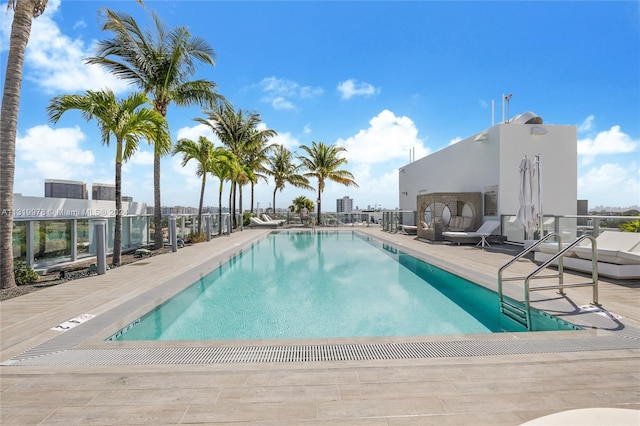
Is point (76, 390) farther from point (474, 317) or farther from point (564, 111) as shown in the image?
point (564, 111)

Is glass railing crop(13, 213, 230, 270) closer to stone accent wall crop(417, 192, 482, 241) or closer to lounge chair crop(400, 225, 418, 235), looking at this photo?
stone accent wall crop(417, 192, 482, 241)

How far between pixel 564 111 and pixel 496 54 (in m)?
3.90

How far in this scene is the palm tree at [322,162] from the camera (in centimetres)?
2305

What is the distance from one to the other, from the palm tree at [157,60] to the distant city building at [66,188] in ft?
6.40

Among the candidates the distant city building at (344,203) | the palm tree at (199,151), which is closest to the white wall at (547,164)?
the palm tree at (199,151)

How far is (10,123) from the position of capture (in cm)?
522

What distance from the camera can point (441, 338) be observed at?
3.27 meters

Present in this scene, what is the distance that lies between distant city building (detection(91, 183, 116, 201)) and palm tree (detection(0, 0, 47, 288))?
367 cm

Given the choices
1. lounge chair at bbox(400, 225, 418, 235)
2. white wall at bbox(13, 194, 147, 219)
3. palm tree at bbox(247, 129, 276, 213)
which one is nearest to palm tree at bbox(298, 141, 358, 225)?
palm tree at bbox(247, 129, 276, 213)

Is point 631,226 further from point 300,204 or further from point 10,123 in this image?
point 300,204

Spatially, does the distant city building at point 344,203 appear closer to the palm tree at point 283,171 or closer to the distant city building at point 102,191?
the palm tree at point 283,171

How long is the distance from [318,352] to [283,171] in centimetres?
2416

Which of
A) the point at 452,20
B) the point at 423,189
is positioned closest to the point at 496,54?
the point at 452,20

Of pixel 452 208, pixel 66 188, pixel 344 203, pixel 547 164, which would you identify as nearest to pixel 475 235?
pixel 452 208
